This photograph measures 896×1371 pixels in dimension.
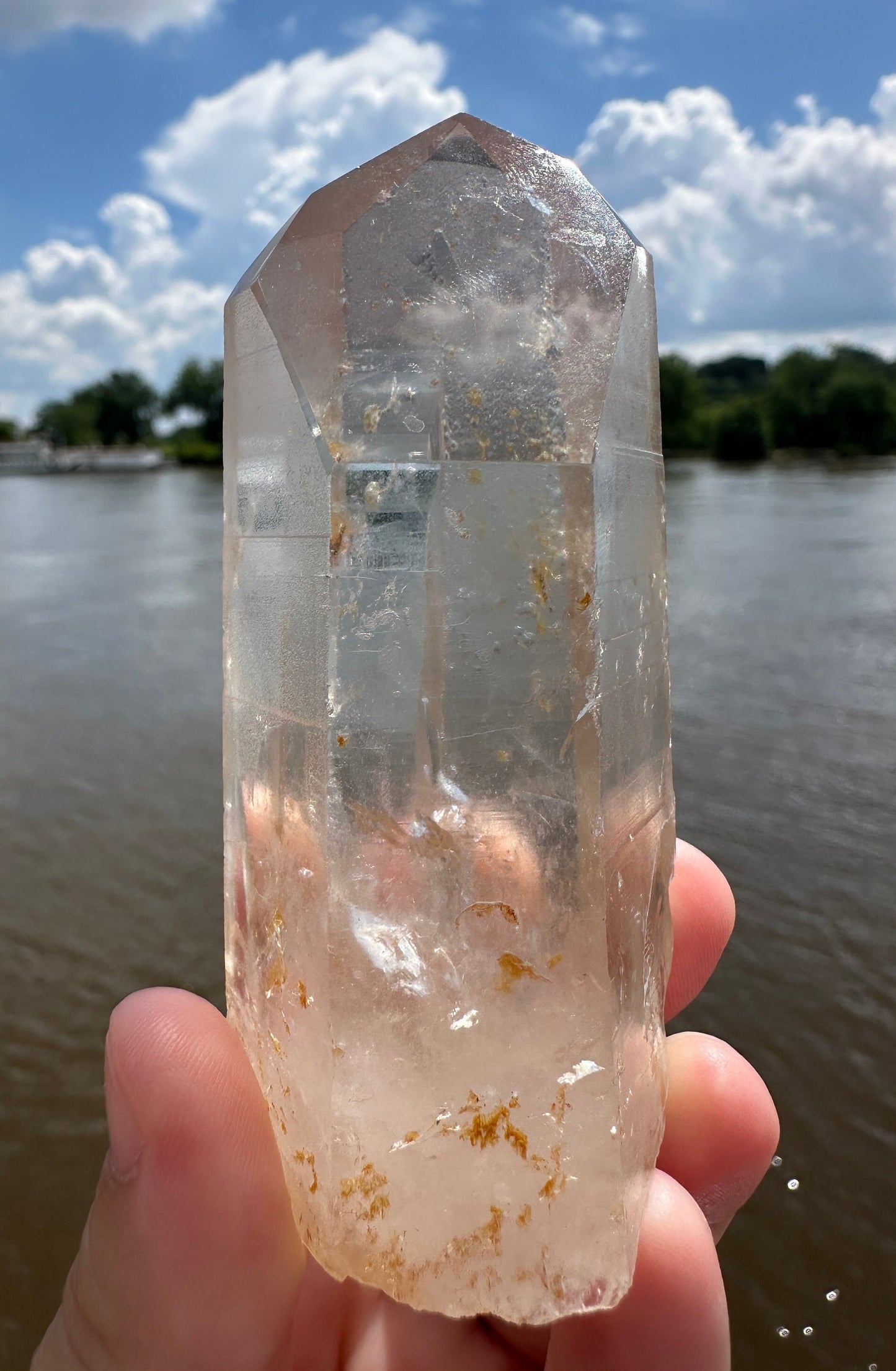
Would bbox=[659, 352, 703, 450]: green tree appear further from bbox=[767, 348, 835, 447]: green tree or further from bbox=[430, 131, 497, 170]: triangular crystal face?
bbox=[430, 131, 497, 170]: triangular crystal face

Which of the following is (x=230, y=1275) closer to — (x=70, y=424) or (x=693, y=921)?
(x=693, y=921)

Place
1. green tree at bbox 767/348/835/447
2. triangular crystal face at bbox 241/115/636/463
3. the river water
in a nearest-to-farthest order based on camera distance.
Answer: triangular crystal face at bbox 241/115/636/463, the river water, green tree at bbox 767/348/835/447

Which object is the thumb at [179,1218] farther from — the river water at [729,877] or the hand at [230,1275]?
the river water at [729,877]

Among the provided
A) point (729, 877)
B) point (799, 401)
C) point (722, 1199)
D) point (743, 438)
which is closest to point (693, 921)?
point (722, 1199)

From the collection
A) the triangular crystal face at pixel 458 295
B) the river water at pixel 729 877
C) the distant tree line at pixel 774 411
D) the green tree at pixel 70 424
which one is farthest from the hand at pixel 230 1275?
the green tree at pixel 70 424

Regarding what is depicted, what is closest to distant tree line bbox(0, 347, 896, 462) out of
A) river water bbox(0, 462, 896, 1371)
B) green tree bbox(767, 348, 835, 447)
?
green tree bbox(767, 348, 835, 447)
